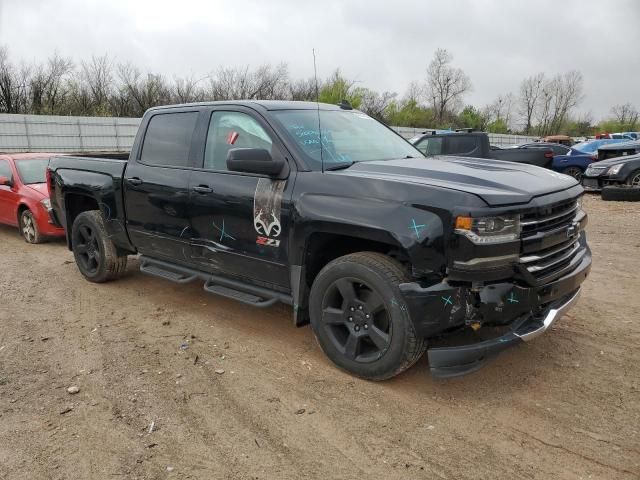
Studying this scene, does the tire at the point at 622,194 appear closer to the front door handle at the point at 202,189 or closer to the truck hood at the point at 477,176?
the truck hood at the point at 477,176

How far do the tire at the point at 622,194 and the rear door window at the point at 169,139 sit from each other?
11174 millimetres

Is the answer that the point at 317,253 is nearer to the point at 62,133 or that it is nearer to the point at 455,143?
the point at 455,143

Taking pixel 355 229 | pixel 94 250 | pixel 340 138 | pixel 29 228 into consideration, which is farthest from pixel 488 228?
pixel 29 228

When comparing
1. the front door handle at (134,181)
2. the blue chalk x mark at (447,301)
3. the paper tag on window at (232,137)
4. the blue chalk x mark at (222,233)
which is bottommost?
the blue chalk x mark at (447,301)

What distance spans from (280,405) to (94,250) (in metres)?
3.64

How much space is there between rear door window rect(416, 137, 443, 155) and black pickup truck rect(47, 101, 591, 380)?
6.36 meters

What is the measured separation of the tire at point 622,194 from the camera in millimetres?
12445

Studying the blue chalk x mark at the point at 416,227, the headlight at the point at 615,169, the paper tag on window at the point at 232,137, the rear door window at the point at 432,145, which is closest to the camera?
the blue chalk x mark at the point at 416,227

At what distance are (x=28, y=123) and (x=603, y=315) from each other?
86.8 feet

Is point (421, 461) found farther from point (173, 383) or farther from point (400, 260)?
point (173, 383)

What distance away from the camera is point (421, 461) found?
2.86m

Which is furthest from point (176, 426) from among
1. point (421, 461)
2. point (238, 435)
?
point (421, 461)

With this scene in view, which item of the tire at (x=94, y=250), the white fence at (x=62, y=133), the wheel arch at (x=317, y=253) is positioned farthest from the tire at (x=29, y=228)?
the white fence at (x=62, y=133)

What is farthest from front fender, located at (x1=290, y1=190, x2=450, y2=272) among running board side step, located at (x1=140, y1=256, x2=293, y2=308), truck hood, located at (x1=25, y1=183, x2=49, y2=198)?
truck hood, located at (x1=25, y1=183, x2=49, y2=198)
